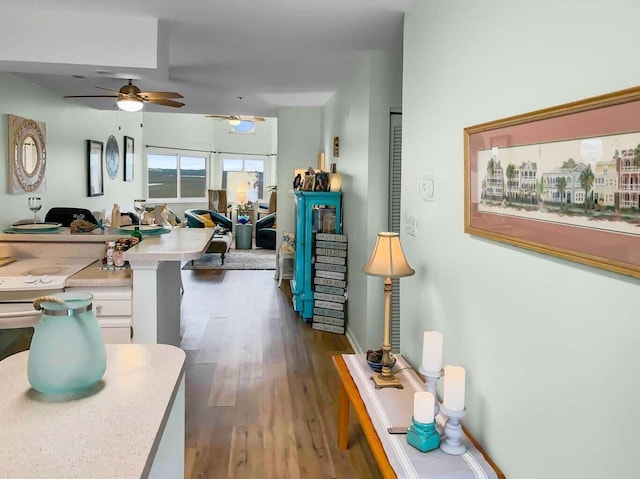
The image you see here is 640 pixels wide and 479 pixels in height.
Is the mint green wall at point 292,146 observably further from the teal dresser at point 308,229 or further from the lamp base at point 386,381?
the lamp base at point 386,381

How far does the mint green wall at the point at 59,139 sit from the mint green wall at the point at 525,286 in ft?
14.2

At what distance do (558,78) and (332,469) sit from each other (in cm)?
208

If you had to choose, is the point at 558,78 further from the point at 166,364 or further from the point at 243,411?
the point at 243,411

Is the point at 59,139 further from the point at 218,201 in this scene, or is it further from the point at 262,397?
the point at 218,201

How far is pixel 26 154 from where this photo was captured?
5.58m

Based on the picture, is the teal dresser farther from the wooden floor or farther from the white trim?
the white trim

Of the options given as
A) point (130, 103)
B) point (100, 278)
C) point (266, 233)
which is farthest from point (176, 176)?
point (100, 278)

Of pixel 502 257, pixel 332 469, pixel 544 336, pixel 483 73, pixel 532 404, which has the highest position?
pixel 483 73

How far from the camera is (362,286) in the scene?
14.4 ft

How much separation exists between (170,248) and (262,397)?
45.7 inches

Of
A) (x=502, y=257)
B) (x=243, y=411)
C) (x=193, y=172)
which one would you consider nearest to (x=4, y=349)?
(x=243, y=411)

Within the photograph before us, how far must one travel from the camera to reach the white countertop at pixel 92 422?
1075mm

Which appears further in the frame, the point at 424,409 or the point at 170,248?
the point at 170,248

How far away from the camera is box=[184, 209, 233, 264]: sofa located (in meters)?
8.84
